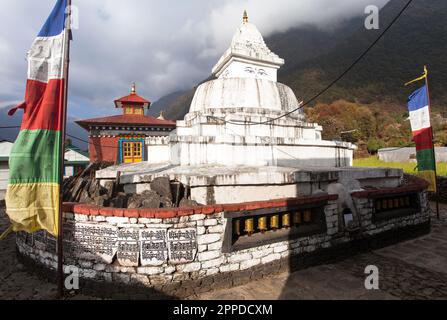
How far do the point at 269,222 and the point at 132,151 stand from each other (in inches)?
598

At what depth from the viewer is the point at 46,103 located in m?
3.89

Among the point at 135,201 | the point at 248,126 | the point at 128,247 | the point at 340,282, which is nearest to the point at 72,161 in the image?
the point at 248,126

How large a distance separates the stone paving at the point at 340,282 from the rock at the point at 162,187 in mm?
1978

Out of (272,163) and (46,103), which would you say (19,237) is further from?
(272,163)

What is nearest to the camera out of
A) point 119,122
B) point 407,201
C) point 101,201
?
point 101,201

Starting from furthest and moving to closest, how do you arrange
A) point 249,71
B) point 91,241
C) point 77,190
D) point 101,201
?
point 249,71, point 77,190, point 101,201, point 91,241

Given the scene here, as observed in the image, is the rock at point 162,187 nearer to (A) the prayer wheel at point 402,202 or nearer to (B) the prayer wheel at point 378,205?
(B) the prayer wheel at point 378,205

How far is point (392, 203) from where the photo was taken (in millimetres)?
6812

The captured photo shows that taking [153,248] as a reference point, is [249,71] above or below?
above

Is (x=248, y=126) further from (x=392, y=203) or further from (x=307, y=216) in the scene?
(x=392, y=203)

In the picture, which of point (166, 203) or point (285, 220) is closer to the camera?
point (166, 203)

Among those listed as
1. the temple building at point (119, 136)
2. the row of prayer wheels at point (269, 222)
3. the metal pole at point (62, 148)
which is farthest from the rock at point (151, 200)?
the temple building at point (119, 136)
